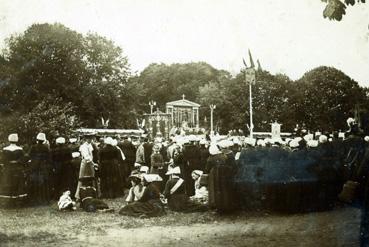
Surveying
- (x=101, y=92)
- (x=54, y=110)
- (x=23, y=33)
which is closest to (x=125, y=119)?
(x=101, y=92)

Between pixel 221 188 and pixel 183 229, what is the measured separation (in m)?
1.55

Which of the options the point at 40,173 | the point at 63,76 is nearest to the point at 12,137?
the point at 40,173

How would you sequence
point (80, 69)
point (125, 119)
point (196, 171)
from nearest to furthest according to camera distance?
point (196, 171)
point (80, 69)
point (125, 119)

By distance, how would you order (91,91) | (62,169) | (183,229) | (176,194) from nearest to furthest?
1. (183,229)
2. (176,194)
3. (62,169)
4. (91,91)

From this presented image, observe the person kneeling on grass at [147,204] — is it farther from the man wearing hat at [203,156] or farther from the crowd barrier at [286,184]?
the man wearing hat at [203,156]

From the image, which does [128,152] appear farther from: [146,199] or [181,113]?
[181,113]

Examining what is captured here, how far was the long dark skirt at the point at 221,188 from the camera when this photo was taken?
892 cm

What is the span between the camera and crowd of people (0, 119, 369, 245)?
355 inches

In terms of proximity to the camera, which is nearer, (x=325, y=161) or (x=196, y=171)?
(x=325, y=161)

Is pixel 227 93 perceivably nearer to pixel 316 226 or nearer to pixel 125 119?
pixel 125 119

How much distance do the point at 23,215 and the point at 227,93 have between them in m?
21.5

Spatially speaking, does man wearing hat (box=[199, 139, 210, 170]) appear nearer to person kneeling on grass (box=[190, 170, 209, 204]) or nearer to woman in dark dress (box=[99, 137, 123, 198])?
person kneeling on grass (box=[190, 170, 209, 204])

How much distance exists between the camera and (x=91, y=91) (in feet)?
49.3

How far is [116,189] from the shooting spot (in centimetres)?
1167
